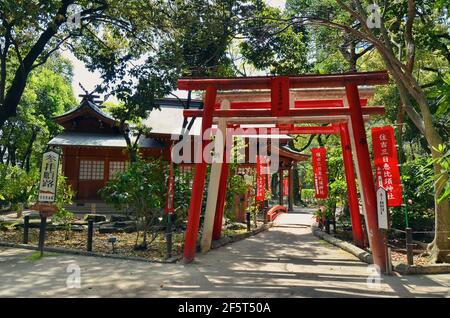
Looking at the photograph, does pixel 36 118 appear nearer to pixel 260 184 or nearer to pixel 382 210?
pixel 260 184

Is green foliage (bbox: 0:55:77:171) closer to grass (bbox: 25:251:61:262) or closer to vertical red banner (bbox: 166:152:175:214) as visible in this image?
vertical red banner (bbox: 166:152:175:214)

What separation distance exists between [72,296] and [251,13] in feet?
34.4

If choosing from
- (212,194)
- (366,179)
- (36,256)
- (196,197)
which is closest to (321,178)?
(212,194)

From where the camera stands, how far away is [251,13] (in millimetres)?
12852

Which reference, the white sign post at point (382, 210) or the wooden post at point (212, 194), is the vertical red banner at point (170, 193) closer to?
the wooden post at point (212, 194)

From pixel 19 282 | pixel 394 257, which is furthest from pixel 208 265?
pixel 394 257

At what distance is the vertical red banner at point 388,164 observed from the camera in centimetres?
942

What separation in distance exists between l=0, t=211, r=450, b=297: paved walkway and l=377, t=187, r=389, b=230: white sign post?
1052mm

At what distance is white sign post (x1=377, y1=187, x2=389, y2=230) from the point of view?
25.5 feet

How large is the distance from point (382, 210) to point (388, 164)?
2.13 m

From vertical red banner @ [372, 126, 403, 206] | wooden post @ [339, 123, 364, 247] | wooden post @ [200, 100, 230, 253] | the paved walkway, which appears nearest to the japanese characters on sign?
the paved walkway

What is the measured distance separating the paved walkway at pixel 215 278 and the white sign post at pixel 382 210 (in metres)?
1.05

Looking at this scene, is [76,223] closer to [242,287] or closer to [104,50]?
[104,50]

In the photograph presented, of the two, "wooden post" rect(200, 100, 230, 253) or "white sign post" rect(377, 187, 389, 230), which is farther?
"wooden post" rect(200, 100, 230, 253)
